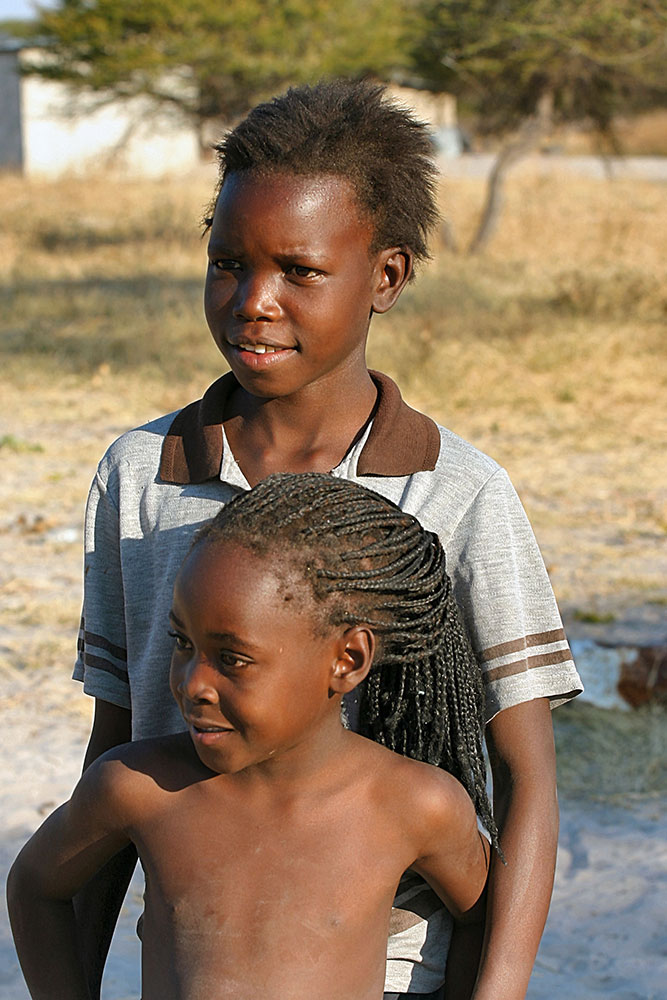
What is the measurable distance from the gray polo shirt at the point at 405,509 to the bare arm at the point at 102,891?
0.12ft

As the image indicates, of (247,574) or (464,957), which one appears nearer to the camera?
(247,574)

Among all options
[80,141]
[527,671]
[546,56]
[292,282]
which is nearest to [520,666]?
[527,671]

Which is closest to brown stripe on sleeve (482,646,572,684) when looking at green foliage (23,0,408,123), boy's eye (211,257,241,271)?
boy's eye (211,257,241,271)

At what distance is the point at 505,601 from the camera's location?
150 cm

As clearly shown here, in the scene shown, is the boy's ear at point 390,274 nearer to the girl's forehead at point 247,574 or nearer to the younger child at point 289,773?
the younger child at point 289,773

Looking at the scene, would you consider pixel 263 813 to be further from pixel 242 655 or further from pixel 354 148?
pixel 354 148

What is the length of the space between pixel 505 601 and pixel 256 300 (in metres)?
0.46

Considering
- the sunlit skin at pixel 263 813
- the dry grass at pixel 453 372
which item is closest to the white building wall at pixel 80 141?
the dry grass at pixel 453 372

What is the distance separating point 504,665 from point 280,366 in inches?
17.7

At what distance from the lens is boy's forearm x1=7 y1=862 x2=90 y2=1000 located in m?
1.51

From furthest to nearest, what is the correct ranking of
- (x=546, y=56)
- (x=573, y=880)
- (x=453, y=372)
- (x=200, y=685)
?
(x=546, y=56) → (x=453, y=372) → (x=573, y=880) → (x=200, y=685)

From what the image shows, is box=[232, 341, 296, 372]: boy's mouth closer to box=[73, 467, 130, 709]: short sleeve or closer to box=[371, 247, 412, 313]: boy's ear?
box=[371, 247, 412, 313]: boy's ear

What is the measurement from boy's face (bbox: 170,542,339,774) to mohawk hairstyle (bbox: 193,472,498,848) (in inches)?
1.1

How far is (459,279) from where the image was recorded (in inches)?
523
